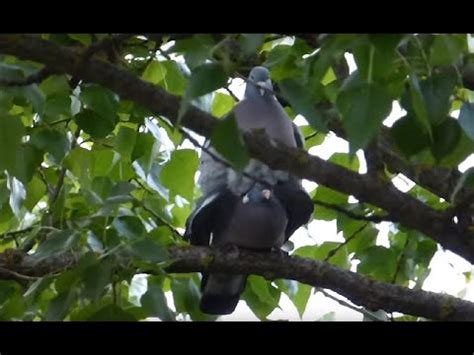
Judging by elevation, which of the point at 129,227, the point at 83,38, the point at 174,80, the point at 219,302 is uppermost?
the point at 83,38

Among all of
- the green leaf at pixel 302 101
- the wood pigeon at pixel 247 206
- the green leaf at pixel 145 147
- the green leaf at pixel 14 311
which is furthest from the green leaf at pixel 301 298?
the green leaf at pixel 302 101

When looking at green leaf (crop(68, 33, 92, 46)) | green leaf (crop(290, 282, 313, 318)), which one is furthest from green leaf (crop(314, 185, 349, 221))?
green leaf (crop(68, 33, 92, 46))

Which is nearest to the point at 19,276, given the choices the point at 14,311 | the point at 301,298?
the point at 14,311

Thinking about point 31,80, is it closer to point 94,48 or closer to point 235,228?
point 94,48

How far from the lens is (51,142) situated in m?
1.03

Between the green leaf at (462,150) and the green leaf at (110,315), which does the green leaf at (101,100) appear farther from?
the green leaf at (462,150)

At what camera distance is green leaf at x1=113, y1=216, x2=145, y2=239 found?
94cm

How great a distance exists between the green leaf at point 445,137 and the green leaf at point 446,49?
0.06 metres

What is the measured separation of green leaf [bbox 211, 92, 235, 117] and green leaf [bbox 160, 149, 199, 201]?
0.16 m

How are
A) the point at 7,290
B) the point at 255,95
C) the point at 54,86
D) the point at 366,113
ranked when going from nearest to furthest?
1. the point at 366,113
2. the point at 54,86
3. the point at 7,290
4. the point at 255,95

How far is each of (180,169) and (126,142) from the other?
88mm

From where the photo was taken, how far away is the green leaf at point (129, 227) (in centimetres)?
94

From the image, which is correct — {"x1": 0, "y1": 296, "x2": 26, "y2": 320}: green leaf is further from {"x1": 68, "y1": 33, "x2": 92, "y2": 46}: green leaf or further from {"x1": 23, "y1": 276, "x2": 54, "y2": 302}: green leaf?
{"x1": 68, "y1": 33, "x2": 92, "y2": 46}: green leaf

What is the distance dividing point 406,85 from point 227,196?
575 millimetres
